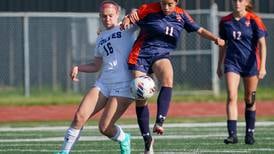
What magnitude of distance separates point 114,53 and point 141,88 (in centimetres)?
45

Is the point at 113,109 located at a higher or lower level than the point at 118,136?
higher

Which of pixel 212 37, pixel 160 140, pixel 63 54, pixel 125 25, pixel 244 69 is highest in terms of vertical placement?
pixel 125 25

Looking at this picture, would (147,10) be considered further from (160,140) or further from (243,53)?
(160,140)

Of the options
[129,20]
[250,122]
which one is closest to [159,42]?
[129,20]

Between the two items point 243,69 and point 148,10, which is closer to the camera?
point 148,10

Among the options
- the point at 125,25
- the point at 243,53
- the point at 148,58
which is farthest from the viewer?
the point at 243,53

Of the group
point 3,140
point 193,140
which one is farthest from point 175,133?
point 3,140

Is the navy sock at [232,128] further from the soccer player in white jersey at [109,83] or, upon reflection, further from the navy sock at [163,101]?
the soccer player in white jersey at [109,83]

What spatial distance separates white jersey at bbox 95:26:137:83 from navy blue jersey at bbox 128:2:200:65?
1.21 ft

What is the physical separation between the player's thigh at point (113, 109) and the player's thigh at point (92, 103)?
73 mm

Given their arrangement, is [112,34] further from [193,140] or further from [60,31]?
[60,31]

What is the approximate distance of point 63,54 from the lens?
2225 cm

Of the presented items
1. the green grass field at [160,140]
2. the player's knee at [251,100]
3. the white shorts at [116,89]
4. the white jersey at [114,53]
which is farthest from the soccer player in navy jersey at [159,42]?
the player's knee at [251,100]

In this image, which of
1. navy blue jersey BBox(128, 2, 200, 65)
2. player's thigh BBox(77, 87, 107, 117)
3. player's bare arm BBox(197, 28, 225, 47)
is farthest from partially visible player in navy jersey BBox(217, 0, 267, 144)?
player's thigh BBox(77, 87, 107, 117)
